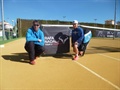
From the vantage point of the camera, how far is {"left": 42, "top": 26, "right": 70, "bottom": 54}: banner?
27.6 ft

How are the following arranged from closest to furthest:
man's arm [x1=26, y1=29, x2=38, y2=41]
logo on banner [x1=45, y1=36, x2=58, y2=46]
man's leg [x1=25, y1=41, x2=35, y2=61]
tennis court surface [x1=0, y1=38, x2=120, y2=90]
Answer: tennis court surface [x1=0, y1=38, x2=120, y2=90]
man's leg [x1=25, y1=41, x2=35, y2=61]
man's arm [x1=26, y1=29, x2=38, y2=41]
logo on banner [x1=45, y1=36, x2=58, y2=46]

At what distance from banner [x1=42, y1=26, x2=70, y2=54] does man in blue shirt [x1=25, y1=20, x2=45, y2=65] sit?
1.42 meters

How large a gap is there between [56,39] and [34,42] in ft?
5.81

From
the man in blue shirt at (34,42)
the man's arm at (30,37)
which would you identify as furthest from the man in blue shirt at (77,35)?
the man's arm at (30,37)

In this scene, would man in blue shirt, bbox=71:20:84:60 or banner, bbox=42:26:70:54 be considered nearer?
man in blue shirt, bbox=71:20:84:60

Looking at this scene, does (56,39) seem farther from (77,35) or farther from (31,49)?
(31,49)

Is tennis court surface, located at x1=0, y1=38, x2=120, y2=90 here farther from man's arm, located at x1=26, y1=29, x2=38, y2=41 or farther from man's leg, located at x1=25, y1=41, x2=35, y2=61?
man's arm, located at x1=26, y1=29, x2=38, y2=41

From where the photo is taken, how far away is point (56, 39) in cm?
848

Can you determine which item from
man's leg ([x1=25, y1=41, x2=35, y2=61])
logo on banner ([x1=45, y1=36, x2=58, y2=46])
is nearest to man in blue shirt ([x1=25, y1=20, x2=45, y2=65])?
man's leg ([x1=25, y1=41, x2=35, y2=61])

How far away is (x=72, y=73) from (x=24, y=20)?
33568mm

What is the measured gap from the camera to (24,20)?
38.1 metres

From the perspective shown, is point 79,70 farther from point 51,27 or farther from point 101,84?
point 51,27

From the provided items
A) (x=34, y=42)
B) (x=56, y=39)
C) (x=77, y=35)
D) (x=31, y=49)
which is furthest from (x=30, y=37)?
(x=77, y=35)

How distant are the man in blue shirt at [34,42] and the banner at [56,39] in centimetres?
142
